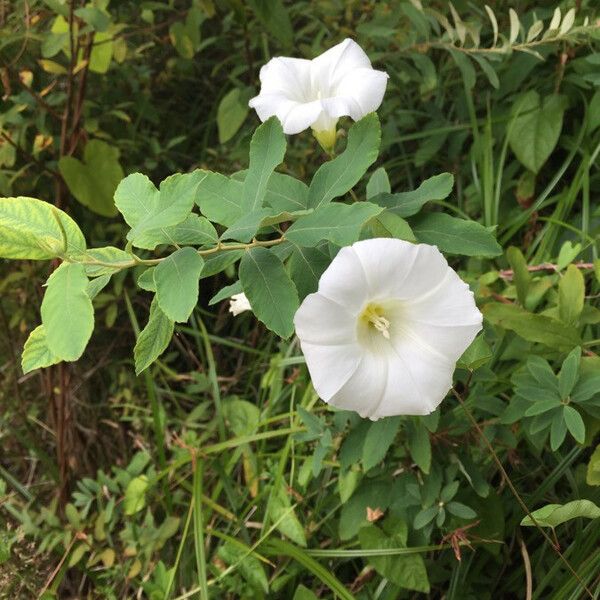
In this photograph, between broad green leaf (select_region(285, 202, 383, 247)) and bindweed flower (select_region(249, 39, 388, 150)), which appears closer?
broad green leaf (select_region(285, 202, 383, 247))

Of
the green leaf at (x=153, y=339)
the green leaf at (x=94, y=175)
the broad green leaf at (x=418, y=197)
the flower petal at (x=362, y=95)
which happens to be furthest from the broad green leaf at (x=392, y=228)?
the green leaf at (x=94, y=175)

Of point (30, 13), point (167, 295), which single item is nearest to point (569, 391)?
point (167, 295)

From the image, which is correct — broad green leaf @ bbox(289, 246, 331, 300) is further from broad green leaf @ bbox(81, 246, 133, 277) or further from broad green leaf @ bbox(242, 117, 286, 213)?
broad green leaf @ bbox(81, 246, 133, 277)

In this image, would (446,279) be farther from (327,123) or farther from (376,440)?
(376,440)

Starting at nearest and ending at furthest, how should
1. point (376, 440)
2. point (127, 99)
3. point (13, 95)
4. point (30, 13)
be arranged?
point (376, 440) → point (30, 13) → point (13, 95) → point (127, 99)

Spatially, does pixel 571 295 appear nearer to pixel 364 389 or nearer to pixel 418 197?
pixel 418 197

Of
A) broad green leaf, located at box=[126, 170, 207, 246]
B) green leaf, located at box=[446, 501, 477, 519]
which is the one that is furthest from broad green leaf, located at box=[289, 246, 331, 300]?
green leaf, located at box=[446, 501, 477, 519]

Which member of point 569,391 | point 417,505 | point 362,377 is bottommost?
point 417,505
